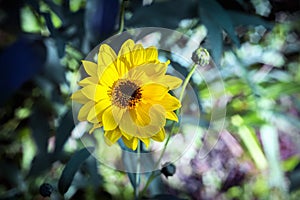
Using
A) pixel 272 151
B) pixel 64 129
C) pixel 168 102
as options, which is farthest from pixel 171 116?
pixel 272 151

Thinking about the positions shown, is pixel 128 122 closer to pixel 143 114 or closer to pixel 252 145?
pixel 143 114

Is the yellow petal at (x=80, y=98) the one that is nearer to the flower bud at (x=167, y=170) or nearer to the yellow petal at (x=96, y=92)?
the yellow petal at (x=96, y=92)

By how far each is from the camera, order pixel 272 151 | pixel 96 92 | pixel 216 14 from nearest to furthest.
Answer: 1. pixel 96 92
2. pixel 216 14
3. pixel 272 151

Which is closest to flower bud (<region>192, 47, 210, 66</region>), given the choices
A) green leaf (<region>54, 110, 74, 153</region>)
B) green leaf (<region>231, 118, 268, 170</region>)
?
green leaf (<region>54, 110, 74, 153</region>)

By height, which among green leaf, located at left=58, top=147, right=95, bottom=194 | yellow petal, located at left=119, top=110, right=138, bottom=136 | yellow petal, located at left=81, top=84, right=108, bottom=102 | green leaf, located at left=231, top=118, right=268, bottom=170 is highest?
yellow petal, located at left=81, top=84, right=108, bottom=102

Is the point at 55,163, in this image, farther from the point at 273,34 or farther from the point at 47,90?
the point at 273,34

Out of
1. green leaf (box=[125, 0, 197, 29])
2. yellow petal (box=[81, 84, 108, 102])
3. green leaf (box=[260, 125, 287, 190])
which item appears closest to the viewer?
yellow petal (box=[81, 84, 108, 102])

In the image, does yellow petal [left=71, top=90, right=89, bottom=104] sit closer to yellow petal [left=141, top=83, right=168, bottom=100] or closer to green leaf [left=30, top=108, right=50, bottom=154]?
yellow petal [left=141, top=83, right=168, bottom=100]
